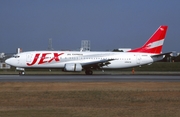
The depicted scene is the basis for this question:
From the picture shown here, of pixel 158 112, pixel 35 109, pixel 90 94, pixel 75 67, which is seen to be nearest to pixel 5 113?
pixel 35 109

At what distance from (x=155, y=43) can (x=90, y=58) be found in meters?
8.86

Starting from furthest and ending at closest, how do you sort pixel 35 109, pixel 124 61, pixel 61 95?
1. pixel 124 61
2. pixel 61 95
3. pixel 35 109

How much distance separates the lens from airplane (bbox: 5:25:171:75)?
5041 centimetres

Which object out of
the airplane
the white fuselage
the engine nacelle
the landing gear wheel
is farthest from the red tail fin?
the engine nacelle

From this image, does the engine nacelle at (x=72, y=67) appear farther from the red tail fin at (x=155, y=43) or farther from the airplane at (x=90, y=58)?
the red tail fin at (x=155, y=43)

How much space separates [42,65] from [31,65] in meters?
1.33

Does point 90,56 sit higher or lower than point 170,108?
higher

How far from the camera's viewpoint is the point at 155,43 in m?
54.1

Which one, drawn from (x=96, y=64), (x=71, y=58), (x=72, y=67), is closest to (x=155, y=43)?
(x=96, y=64)

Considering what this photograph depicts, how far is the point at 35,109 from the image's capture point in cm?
1817

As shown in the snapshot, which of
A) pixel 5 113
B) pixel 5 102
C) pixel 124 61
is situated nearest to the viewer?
pixel 5 113

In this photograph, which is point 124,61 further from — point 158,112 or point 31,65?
point 158,112

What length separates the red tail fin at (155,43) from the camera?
177 feet

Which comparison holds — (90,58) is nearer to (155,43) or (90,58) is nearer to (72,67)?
(72,67)
